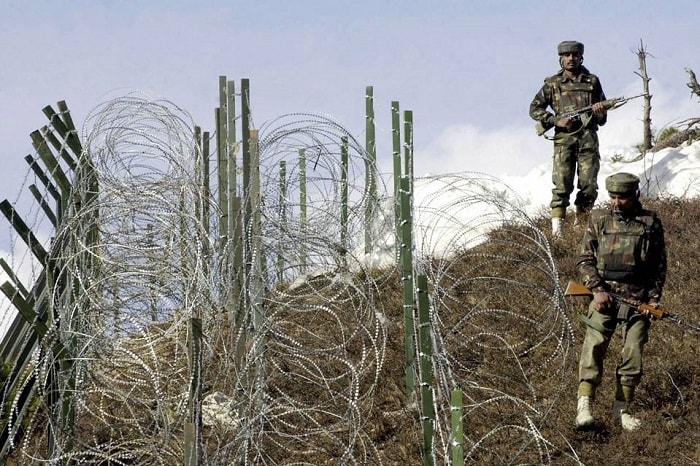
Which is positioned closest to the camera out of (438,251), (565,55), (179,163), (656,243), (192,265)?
(192,265)

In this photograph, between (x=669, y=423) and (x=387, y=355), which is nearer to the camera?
(x=669, y=423)

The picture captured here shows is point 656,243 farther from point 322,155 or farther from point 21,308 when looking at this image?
point 21,308

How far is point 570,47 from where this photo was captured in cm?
1260

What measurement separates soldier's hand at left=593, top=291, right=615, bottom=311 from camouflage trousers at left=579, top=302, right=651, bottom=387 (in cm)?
5

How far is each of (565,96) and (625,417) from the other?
4.48 m

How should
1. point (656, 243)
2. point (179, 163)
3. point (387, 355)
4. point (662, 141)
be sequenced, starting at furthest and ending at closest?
point (662, 141)
point (387, 355)
point (179, 163)
point (656, 243)

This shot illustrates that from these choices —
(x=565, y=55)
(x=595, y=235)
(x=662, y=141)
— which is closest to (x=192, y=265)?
(x=595, y=235)

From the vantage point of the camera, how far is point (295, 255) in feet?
29.9

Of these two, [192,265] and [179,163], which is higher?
[179,163]

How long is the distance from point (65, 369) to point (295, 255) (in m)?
1.67

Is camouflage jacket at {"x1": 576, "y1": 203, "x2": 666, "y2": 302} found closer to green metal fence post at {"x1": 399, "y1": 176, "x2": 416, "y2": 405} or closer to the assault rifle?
green metal fence post at {"x1": 399, "y1": 176, "x2": 416, "y2": 405}

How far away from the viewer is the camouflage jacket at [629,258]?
354 inches

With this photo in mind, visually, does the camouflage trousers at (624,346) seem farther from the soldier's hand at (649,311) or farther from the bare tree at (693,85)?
the bare tree at (693,85)

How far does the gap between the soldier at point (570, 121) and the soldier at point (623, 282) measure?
3.73 m
